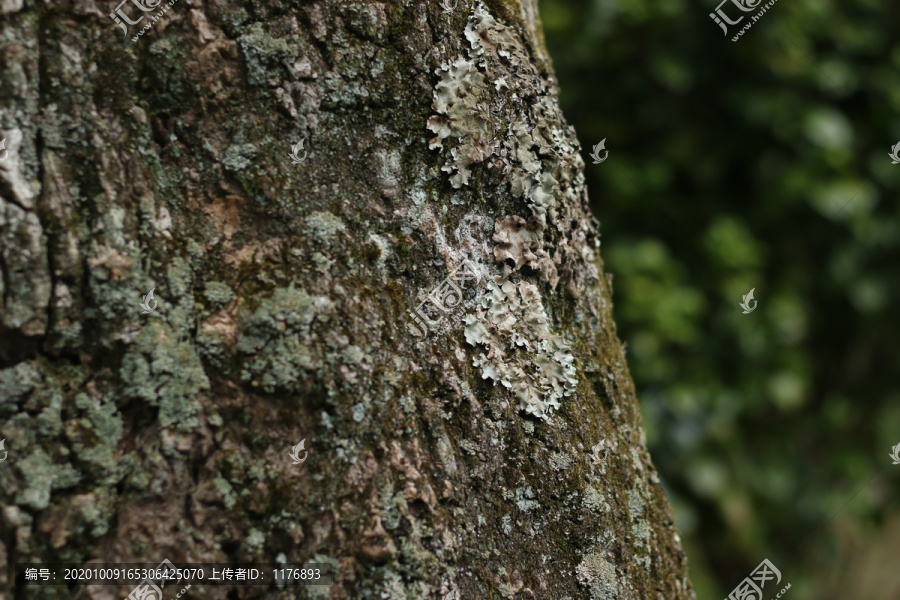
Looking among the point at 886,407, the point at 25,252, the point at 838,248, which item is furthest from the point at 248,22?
the point at 886,407

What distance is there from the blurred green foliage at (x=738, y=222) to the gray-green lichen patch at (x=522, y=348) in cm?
137

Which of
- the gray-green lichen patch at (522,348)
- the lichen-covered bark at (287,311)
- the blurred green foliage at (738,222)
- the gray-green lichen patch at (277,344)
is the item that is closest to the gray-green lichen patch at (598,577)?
the lichen-covered bark at (287,311)

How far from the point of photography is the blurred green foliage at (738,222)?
2258 mm

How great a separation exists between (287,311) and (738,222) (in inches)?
81.2

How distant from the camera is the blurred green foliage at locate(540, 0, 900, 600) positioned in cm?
226

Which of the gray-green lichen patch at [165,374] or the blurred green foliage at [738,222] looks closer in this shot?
the gray-green lichen patch at [165,374]

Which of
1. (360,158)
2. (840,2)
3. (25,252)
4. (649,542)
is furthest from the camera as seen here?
(840,2)

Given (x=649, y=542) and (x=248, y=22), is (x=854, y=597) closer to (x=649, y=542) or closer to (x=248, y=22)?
(x=649, y=542)

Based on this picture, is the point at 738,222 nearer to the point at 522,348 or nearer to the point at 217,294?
the point at 522,348

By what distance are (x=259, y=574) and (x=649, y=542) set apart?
56 cm

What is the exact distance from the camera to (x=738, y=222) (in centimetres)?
238

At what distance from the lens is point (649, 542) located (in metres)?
0.95

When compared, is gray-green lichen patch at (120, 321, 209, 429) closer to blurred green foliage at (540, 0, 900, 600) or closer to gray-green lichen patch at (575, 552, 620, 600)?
gray-green lichen patch at (575, 552, 620, 600)

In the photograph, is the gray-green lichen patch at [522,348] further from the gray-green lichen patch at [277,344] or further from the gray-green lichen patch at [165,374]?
the gray-green lichen patch at [165,374]
